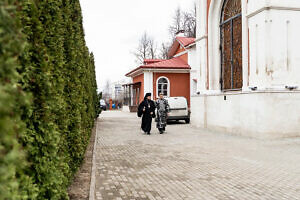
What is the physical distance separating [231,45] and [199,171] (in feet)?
26.8

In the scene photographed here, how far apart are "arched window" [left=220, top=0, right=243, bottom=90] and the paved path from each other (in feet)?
12.6

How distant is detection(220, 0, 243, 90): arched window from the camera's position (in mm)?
11586

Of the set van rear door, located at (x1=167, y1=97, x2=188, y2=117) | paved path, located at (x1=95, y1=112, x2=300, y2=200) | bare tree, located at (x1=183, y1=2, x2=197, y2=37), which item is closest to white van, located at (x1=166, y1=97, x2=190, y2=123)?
van rear door, located at (x1=167, y1=97, x2=188, y2=117)

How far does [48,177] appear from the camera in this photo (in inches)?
103

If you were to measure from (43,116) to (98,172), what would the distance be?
3269 mm

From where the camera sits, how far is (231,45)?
40.0ft

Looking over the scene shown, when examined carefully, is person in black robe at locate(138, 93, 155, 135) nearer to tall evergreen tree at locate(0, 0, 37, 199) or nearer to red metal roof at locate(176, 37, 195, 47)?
tall evergreen tree at locate(0, 0, 37, 199)

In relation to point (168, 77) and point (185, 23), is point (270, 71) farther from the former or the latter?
point (185, 23)

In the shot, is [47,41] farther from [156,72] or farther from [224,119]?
[156,72]

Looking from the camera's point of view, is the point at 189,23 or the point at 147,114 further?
the point at 189,23

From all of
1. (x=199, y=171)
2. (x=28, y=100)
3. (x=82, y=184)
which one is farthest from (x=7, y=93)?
(x=199, y=171)

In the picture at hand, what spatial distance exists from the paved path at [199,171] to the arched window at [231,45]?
383 centimetres

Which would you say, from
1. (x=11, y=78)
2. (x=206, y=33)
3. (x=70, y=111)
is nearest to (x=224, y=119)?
(x=206, y=33)

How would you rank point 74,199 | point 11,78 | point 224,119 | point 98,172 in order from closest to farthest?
point 11,78
point 74,199
point 98,172
point 224,119
